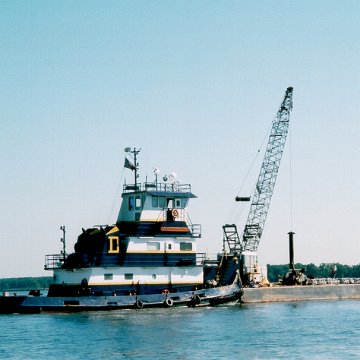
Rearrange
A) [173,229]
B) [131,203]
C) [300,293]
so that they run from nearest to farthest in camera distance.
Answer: [173,229], [131,203], [300,293]

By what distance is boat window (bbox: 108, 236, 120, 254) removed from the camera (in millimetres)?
59344

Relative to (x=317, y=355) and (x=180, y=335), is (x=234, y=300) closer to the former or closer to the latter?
(x=180, y=335)

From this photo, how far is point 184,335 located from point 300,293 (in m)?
33.6

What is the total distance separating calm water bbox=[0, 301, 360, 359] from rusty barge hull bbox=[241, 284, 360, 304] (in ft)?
26.1

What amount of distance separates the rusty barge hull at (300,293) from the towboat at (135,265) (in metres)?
6.74

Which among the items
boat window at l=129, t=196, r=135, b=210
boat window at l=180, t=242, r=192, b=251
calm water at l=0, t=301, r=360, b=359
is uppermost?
boat window at l=129, t=196, r=135, b=210

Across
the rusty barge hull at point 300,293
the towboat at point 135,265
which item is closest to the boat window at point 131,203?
the towboat at point 135,265

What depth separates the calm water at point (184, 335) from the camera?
4050 cm

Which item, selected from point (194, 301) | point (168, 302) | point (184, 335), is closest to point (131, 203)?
point (168, 302)

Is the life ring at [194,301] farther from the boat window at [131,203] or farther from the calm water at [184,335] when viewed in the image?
the boat window at [131,203]

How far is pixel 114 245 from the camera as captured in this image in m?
59.6

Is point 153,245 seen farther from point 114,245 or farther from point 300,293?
point 300,293

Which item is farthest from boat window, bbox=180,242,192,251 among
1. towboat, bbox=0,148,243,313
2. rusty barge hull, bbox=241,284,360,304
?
rusty barge hull, bbox=241,284,360,304

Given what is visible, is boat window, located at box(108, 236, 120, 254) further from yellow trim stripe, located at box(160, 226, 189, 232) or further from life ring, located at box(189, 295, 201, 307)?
life ring, located at box(189, 295, 201, 307)
